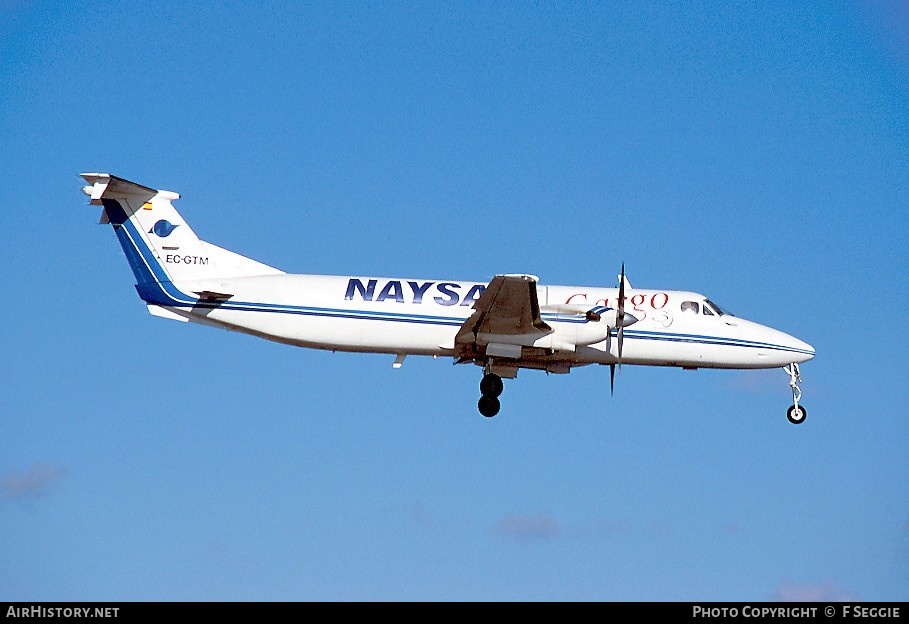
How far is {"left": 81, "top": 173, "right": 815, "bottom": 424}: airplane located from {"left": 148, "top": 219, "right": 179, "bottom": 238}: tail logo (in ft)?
0.10

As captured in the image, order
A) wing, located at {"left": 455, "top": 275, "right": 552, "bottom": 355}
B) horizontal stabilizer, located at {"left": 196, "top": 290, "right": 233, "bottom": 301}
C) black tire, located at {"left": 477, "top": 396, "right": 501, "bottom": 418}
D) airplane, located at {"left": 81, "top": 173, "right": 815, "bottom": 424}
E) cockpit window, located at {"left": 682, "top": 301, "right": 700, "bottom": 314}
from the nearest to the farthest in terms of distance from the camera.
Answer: wing, located at {"left": 455, "top": 275, "right": 552, "bottom": 355}
airplane, located at {"left": 81, "top": 173, "right": 815, "bottom": 424}
horizontal stabilizer, located at {"left": 196, "top": 290, "right": 233, "bottom": 301}
black tire, located at {"left": 477, "top": 396, "right": 501, "bottom": 418}
cockpit window, located at {"left": 682, "top": 301, "right": 700, "bottom": 314}

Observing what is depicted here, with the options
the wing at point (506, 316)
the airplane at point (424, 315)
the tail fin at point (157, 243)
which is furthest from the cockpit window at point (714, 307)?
the tail fin at point (157, 243)

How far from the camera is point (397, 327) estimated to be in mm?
36531

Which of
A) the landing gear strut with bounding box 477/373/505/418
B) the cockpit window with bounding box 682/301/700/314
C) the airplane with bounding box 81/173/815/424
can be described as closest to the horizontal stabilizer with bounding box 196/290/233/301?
the airplane with bounding box 81/173/815/424

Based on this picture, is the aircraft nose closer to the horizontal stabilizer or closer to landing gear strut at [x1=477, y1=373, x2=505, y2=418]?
landing gear strut at [x1=477, y1=373, x2=505, y2=418]

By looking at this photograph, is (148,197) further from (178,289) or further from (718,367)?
(718,367)

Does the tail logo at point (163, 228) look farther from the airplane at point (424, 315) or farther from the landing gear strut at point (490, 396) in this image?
the landing gear strut at point (490, 396)

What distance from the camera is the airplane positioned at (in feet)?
118

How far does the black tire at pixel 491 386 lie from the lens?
37500mm

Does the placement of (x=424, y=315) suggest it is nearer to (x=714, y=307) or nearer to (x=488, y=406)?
(x=488, y=406)

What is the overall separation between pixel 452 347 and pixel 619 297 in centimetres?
517

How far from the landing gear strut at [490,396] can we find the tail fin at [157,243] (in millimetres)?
7417
